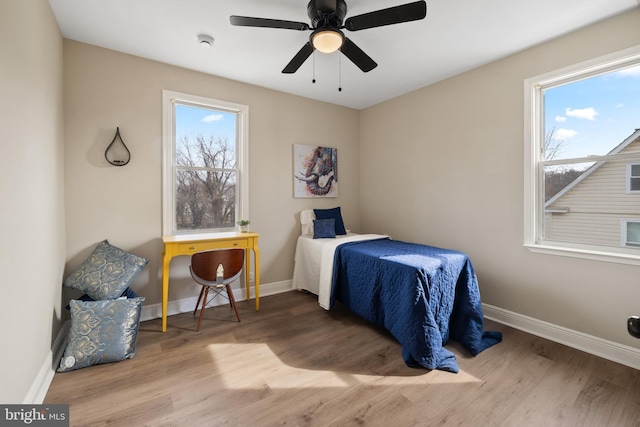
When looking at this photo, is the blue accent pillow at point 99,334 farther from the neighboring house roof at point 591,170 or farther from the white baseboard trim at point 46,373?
the neighboring house roof at point 591,170

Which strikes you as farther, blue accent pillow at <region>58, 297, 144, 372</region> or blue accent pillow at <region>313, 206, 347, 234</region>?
blue accent pillow at <region>313, 206, 347, 234</region>

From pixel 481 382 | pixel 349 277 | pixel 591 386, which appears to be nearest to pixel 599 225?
pixel 591 386

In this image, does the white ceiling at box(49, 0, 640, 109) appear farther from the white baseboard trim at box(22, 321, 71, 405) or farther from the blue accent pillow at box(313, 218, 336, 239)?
the white baseboard trim at box(22, 321, 71, 405)

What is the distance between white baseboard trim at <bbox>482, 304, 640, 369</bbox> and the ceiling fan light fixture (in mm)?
2872

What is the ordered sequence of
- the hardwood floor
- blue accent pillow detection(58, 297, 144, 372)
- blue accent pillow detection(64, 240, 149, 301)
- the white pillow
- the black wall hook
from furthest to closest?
the white pillow, the black wall hook, blue accent pillow detection(64, 240, 149, 301), blue accent pillow detection(58, 297, 144, 372), the hardwood floor

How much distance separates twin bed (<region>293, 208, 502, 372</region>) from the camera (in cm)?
A: 212

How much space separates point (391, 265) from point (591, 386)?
1.49 metres

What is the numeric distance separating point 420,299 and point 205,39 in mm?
2843

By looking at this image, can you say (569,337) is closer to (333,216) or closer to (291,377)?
(291,377)

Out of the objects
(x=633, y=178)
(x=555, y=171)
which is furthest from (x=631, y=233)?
(x=555, y=171)

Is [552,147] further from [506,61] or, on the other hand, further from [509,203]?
[506,61]

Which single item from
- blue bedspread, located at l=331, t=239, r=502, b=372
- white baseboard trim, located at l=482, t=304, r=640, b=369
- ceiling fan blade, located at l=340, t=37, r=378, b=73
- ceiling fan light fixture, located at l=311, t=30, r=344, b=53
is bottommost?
white baseboard trim, located at l=482, t=304, r=640, b=369

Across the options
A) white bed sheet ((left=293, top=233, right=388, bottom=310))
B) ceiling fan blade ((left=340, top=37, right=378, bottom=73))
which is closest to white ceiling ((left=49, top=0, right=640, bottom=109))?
ceiling fan blade ((left=340, top=37, right=378, bottom=73))

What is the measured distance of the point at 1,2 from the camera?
1332mm
